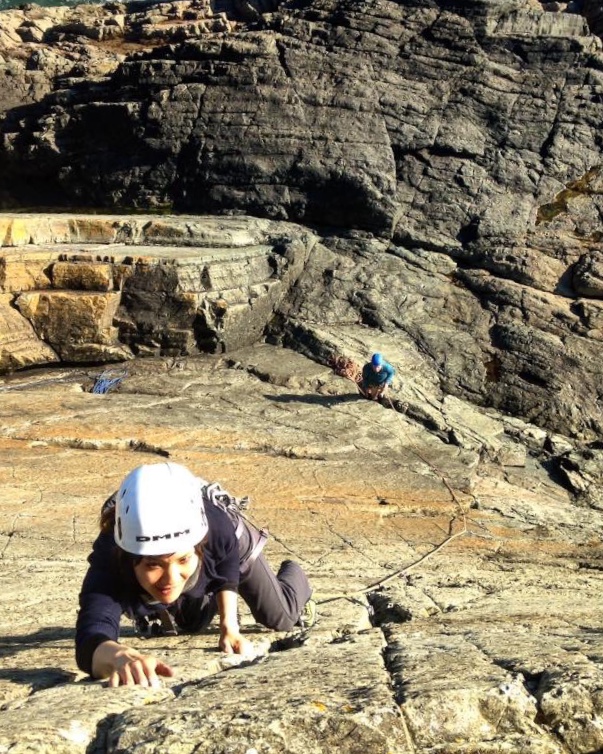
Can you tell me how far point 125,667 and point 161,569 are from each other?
1.65 feet

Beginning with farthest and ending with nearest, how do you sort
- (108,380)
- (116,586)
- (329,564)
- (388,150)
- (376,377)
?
(388,150) → (376,377) → (108,380) → (329,564) → (116,586)

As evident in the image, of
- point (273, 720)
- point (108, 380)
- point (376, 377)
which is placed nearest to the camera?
point (273, 720)

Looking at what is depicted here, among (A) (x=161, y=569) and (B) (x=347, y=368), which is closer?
(A) (x=161, y=569)

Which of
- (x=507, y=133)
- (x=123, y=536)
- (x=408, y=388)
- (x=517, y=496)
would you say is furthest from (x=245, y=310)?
(x=123, y=536)

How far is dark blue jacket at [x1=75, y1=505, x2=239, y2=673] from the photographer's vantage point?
4211mm

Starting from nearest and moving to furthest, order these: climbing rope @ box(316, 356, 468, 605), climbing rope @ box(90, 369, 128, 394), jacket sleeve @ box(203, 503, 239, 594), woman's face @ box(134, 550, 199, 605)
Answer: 1. woman's face @ box(134, 550, 199, 605)
2. jacket sleeve @ box(203, 503, 239, 594)
3. climbing rope @ box(316, 356, 468, 605)
4. climbing rope @ box(90, 369, 128, 394)

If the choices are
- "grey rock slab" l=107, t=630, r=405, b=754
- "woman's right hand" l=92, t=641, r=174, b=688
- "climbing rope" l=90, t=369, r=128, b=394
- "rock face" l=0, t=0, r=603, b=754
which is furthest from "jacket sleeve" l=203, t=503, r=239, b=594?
"climbing rope" l=90, t=369, r=128, b=394

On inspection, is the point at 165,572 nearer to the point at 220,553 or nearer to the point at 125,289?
the point at 220,553

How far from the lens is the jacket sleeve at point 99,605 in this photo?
4184 mm

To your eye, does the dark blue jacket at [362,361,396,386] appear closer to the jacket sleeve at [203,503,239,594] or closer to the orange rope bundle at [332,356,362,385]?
the orange rope bundle at [332,356,362,385]

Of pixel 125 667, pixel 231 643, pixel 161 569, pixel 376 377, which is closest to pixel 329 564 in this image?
pixel 231 643

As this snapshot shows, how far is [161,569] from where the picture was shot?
4223 mm

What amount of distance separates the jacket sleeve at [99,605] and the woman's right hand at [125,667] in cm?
9

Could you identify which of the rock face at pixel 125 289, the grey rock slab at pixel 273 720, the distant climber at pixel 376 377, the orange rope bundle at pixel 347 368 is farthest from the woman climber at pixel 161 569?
the rock face at pixel 125 289
